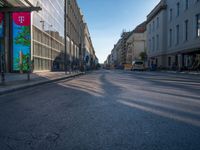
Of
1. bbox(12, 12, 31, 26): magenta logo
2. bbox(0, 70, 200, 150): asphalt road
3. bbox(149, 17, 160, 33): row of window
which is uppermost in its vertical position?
bbox(149, 17, 160, 33): row of window

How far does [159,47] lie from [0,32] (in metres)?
49.0

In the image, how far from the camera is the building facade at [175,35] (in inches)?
1725

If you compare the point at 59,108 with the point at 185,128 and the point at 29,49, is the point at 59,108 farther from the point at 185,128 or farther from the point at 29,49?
the point at 29,49

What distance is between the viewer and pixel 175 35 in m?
55.3

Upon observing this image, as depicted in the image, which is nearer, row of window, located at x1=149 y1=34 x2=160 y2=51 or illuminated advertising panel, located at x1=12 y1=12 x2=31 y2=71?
illuminated advertising panel, located at x1=12 y1=12 x2=31 y2=71

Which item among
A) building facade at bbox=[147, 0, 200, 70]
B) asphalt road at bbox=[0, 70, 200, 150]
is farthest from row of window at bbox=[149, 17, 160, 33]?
asphalt road at bbox=[0, 70, 200, 150]

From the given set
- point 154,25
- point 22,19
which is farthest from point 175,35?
point 22,19

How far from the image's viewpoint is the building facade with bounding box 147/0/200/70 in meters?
43.8

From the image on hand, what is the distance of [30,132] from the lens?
462 centimetres

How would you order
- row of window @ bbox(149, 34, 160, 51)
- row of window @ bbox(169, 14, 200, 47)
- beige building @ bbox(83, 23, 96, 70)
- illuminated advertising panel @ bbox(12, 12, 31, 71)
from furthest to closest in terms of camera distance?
row of window @ bbox(149, 34, 160, 51) → beige building @ bbox(83, 23, 96, 70) → row of window @ bbox(169, 14, 200, 47) → illuminated advertising panel @ bbox(12, 12, 31, 71)

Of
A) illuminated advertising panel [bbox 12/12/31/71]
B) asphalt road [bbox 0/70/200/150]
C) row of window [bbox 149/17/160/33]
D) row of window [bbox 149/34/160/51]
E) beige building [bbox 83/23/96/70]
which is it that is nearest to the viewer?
asphalt road [bbox 0/70/200/150]

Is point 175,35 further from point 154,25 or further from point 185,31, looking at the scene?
point 154,25

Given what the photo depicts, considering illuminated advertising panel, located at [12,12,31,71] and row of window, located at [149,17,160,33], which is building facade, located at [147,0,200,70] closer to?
row of window, located at [149,17,160,33]

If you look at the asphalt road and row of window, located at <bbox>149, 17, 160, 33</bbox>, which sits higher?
row of window, located at <bbox>149, 17, 160, 33</bbox>
